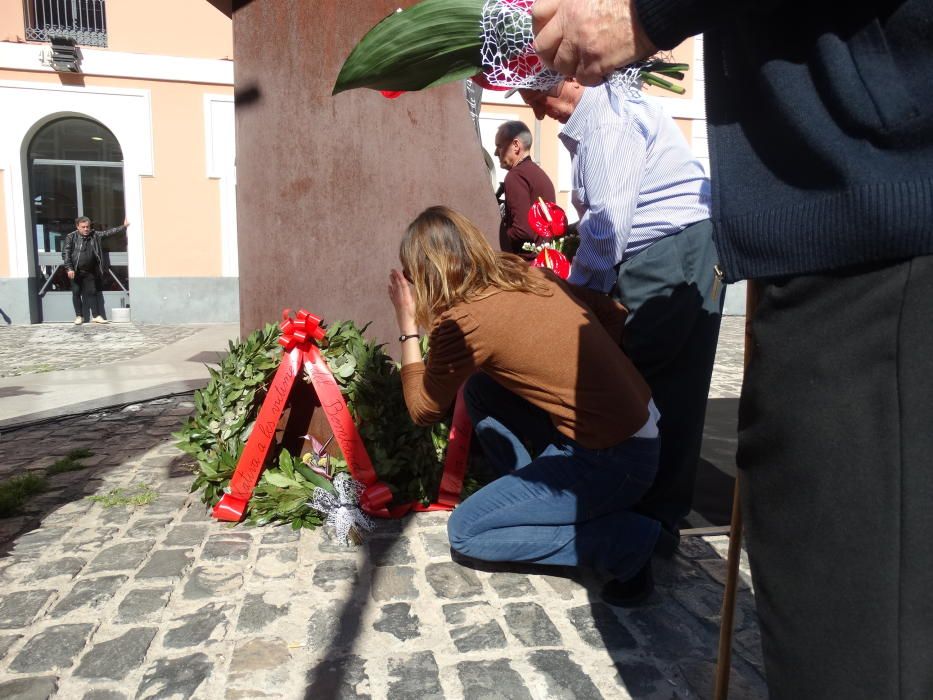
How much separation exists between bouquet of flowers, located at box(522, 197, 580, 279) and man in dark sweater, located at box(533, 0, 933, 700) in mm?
2189

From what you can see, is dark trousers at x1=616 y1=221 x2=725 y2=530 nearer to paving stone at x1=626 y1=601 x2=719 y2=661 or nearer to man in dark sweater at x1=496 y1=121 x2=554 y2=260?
paving stone at x1=626 y1=601 x2=719 y2=661

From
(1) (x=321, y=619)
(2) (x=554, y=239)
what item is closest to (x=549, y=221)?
(2) (x=554, y=239)

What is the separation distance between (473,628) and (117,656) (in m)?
1.01

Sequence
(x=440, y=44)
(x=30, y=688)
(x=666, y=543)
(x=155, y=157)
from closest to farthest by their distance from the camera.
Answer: (x=440, y=44), (x=30, y=688), (x=666, y=543), (x=155, y=157)

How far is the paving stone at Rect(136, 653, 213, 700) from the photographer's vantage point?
1.88 meters

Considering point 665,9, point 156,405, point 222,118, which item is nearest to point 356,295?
point 156,405

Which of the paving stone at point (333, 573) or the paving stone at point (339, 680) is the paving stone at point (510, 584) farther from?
the paving stone at point (339, 680)

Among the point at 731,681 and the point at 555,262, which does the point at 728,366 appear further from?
the point at 731,681

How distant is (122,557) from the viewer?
107 inches

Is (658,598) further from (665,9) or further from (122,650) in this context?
(665,9)

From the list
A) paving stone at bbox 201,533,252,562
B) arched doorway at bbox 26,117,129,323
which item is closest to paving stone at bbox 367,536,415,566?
paving stone at bbox 201,533,252,562

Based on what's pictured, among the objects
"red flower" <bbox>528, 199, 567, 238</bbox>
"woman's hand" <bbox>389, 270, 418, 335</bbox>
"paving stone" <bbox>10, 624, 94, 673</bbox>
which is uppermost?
"red flower" <bbox>528, 199, 567, 238</bbox>

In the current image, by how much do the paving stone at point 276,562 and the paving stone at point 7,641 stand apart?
2.36 ft

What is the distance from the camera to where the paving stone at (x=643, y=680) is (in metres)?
1.92
